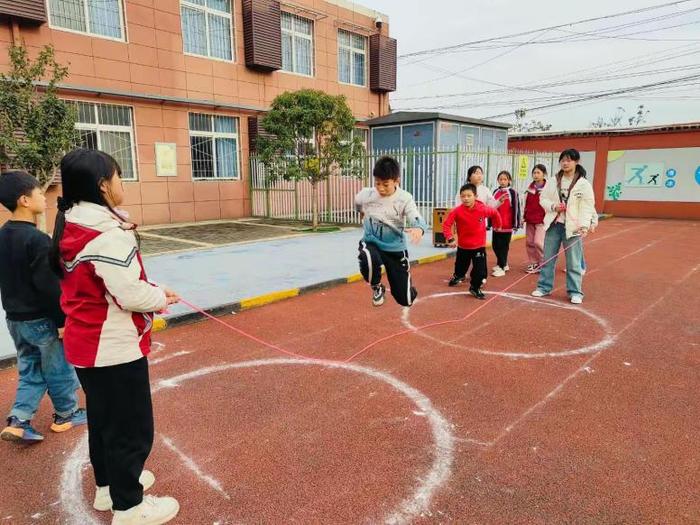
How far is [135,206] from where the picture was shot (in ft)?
49.8

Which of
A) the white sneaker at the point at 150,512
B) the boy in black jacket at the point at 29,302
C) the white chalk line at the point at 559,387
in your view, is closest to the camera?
the white sneaker at the point at 150,512

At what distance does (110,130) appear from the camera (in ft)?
47.9

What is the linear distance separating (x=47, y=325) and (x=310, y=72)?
18.7 metres

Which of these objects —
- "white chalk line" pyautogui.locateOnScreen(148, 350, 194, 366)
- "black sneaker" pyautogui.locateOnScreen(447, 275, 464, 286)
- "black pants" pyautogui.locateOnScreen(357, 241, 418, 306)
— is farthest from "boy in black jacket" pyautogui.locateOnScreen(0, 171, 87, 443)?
"black sneaker" pyautogui.locateOnScreen(447, 275, 464, 286)

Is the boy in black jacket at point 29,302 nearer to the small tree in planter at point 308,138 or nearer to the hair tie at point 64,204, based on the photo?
the hair tie at point 64,204

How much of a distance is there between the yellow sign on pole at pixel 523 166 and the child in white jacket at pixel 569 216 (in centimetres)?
1149

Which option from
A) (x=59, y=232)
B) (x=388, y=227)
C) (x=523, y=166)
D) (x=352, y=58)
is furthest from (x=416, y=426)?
(x=352, y=58)

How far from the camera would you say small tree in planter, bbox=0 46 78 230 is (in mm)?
9625

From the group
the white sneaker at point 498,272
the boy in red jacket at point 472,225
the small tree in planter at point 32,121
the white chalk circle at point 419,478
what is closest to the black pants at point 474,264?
the boy in red jacket at point 472,225

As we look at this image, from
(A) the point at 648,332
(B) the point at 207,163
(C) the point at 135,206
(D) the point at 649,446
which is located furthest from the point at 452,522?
(B) the point at 207,163

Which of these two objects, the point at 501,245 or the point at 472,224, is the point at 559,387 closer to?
the point at 472,224

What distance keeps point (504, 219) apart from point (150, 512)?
7.65 metres

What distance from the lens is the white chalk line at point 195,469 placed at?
2.82 metres

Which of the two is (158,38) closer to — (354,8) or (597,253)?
(354,8)
